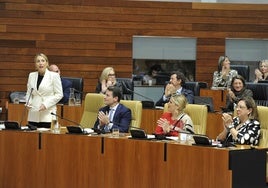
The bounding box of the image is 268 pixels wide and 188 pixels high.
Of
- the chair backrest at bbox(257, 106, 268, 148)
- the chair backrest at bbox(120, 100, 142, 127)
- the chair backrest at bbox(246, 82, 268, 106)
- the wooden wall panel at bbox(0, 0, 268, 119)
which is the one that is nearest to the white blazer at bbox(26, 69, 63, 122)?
the chair backrest at bbox(120, 100, 142, 127)

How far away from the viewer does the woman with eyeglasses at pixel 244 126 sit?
26.5ft

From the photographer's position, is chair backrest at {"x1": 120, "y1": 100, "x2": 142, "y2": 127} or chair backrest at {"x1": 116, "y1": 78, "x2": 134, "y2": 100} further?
chair backrest at {"x1": 116, "y1": 78, "x2": 134, "y2": 100}

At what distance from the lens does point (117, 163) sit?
827cm

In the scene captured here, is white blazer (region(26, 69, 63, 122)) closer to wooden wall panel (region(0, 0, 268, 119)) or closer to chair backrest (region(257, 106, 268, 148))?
chair backrest (region(257, 106, 268, 148))

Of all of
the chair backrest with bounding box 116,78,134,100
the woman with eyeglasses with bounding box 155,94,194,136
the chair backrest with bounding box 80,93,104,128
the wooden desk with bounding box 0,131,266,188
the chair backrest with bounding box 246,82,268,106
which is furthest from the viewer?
the chair backrest with bounding box 116,78,134,100

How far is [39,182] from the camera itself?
28.6ft

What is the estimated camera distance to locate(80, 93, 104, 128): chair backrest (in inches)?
407

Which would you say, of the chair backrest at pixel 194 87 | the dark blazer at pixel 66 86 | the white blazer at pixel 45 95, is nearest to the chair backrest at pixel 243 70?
the chair backrest at pixel 194 87

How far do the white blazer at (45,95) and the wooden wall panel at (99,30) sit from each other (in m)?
4.87

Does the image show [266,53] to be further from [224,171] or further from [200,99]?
[224,171]

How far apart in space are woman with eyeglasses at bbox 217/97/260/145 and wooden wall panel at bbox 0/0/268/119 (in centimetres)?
719

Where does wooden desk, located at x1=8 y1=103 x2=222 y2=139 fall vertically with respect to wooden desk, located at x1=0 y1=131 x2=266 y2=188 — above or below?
above

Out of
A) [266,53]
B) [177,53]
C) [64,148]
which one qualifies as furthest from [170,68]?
[64,148]

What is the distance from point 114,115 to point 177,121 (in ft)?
2.92
